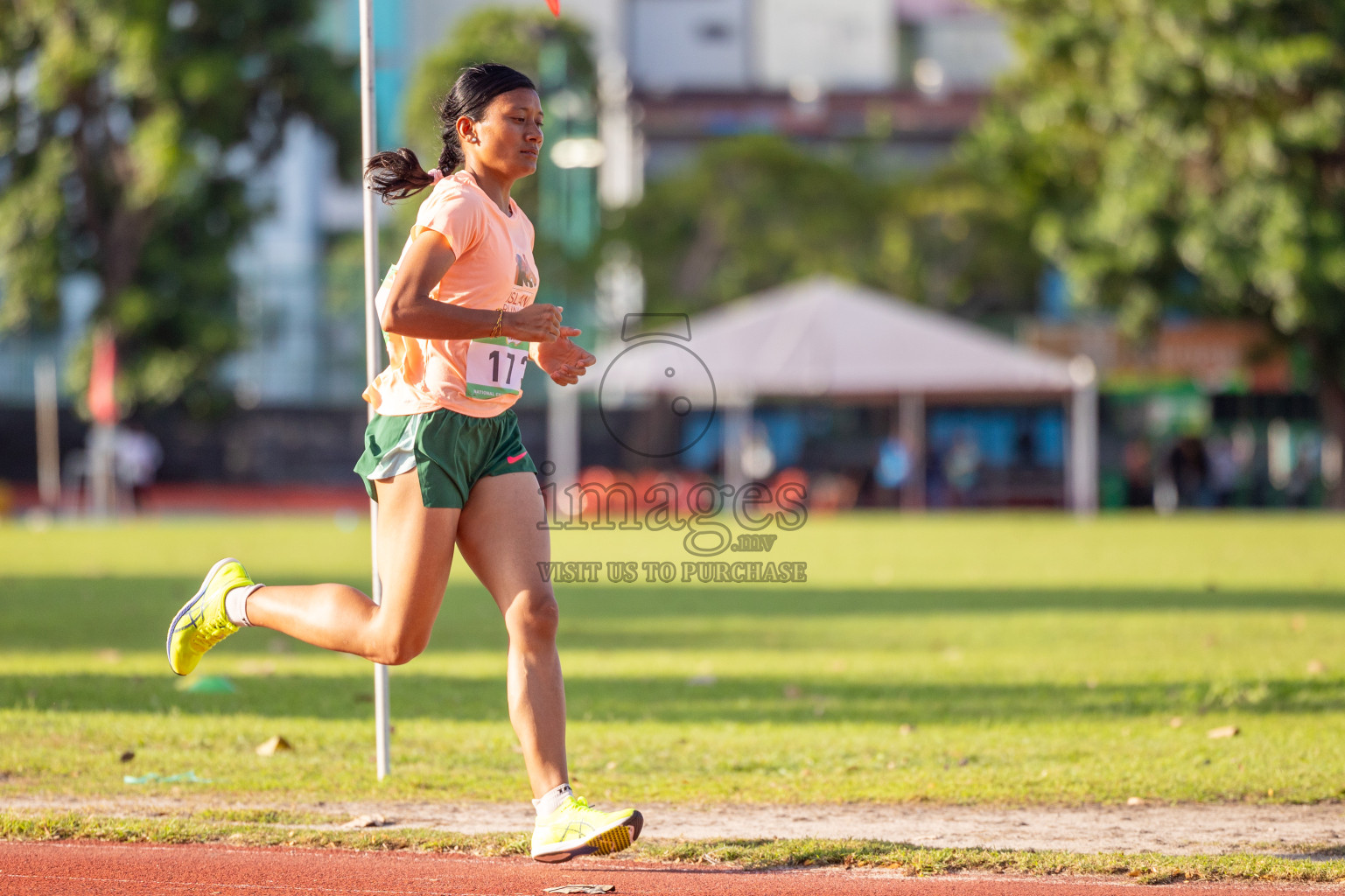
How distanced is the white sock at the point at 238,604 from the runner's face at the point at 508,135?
1.53m

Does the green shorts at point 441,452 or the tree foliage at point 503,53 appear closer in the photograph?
the green shorts at point 441,452

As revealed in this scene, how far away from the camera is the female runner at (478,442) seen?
4457mm

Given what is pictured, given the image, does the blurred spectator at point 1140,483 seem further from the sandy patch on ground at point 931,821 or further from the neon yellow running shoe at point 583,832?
the neon yellow running shoe at point 583,832

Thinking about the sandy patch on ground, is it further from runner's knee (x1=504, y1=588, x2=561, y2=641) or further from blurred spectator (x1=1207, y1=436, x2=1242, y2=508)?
→ blurred spectator (x1=1207, y1=436, x2=1242, y2=508)

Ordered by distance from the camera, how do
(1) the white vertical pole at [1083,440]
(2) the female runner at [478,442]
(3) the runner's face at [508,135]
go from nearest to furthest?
(2) the female runner at [478,442]
(3) the runner's face at [508,135]
(1) the white vertical pole at [1083,440]

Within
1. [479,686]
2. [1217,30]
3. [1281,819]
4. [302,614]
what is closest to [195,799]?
[302,614]

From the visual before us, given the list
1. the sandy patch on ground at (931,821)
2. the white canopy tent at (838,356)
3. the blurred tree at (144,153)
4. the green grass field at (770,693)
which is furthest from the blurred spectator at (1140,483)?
the sandy patch on ground at (931,821)

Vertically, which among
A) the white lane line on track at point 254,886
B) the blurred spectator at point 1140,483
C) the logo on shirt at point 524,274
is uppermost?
the logo on shirt at point 524,274

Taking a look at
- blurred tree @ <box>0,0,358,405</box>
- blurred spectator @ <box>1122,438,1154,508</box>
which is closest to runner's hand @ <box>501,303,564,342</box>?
blurred tree @ <box>0,0,358,405</box>

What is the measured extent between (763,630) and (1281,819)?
243 inches

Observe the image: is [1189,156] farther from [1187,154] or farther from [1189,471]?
[1189,471]

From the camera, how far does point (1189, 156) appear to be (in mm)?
28984

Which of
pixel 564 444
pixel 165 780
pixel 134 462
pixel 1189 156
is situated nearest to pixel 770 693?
pixel 165 780

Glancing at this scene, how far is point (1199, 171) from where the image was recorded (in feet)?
96.2
